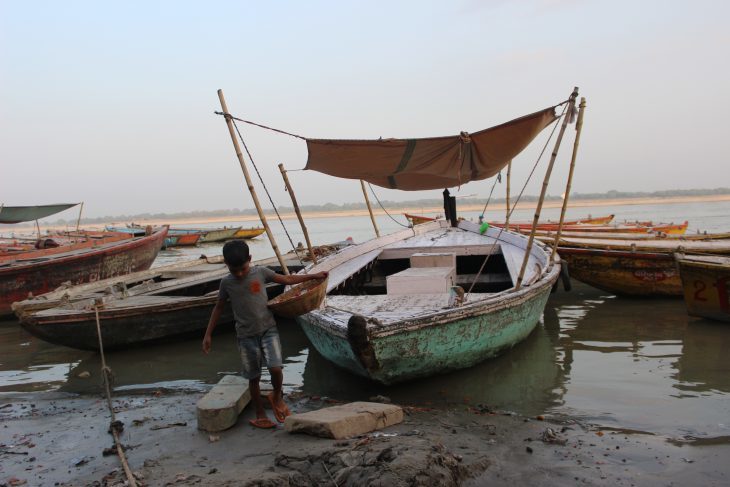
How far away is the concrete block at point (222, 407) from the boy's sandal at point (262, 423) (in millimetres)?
194

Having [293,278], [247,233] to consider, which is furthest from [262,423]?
[247,233]

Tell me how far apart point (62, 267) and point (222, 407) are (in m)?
8.36

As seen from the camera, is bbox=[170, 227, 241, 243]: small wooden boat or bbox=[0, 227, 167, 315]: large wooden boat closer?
bbox=[0, 227, 167, 315]: large wooden boat

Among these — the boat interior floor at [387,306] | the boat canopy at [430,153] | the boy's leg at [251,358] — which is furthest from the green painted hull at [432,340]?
the boat canopy at [430,153]

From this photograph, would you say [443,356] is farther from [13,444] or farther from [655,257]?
[655,257]

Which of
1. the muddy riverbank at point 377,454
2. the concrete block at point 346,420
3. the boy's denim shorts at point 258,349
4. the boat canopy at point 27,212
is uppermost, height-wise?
the boat canopy at point 27,212

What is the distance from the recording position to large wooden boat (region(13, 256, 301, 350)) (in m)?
7.00

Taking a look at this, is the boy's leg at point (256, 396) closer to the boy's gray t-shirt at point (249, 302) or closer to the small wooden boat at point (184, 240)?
the boy's gray t-shirt at point (249, 302)

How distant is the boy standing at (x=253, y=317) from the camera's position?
4.25 m

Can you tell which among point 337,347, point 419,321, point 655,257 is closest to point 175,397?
point 337,347

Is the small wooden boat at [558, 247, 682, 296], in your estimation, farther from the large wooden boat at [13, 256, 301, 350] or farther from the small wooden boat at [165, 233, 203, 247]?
the small wooden boat at [165, 233, 203, 247]

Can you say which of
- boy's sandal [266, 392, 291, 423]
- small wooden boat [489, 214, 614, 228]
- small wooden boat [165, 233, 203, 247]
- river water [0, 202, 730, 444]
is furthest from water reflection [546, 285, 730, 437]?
small wooden boat [165, 233, 203, 247]

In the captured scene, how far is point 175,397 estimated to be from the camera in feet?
18.5

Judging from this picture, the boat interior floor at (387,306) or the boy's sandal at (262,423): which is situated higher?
the boat interior floor at (387,306)
